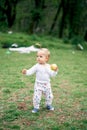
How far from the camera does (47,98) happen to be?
7.06 meters

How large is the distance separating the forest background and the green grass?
13.0 meters

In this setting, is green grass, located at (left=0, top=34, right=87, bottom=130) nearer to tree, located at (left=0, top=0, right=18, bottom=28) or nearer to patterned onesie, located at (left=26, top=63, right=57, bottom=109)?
patterned onesie, located at (left=26, top=63, right=57, bottom=109)

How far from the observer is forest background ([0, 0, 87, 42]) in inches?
1073

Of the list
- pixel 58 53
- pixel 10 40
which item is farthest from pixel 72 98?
pixel 10 40

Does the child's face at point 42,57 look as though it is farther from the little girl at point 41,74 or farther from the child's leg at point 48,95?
the child's leg at point 48,95

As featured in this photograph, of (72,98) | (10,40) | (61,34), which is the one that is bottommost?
(61,34)

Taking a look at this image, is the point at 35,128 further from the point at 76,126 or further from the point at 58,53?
the point at 58,53

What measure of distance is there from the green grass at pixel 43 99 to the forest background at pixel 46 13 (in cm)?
1303

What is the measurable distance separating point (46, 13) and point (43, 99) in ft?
73.3

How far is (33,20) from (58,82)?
17834mm

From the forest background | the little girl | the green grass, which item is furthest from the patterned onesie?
the forest background

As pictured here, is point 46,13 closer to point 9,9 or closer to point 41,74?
point 9,9

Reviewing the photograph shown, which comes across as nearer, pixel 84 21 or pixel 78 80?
pixel 78 80

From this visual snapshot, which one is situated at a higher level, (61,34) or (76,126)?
(76,126)
